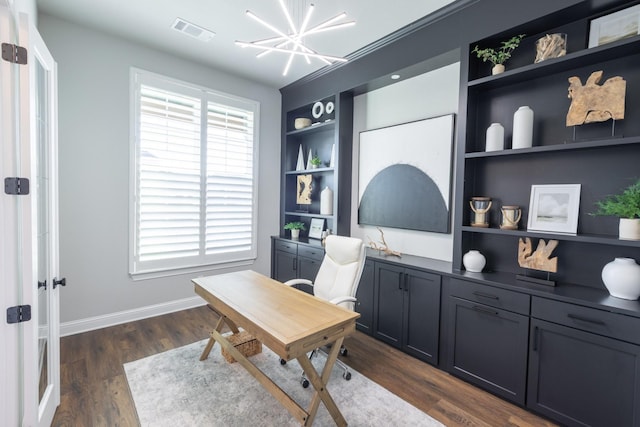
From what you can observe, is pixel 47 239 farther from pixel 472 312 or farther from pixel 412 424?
pixel 472 312

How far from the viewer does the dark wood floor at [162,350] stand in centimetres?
204

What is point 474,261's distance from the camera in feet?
8.28

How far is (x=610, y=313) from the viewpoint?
1783 mm

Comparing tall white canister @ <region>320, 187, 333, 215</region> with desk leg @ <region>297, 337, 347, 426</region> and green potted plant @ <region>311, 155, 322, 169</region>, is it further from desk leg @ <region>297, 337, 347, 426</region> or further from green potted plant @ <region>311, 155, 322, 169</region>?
desk leg @ <region>297, 337, 347, 426</region>

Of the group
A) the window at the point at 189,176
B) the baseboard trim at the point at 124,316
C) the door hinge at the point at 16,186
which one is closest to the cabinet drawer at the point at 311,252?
the window at the point at 189,176

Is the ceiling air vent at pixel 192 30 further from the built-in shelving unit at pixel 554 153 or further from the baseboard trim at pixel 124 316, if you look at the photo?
the baseboard trim at pixel 124 316

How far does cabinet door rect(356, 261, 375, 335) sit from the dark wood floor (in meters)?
0.12

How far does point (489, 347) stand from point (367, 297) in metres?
1.23

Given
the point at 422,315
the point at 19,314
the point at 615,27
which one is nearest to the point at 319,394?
the point at 422,315

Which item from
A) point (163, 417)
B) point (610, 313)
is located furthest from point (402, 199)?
point (163, 417)

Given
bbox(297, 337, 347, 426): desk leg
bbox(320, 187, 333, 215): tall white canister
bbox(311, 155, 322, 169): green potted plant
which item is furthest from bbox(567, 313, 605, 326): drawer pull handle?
bbox(311, 155, 322, 169): green potted plant

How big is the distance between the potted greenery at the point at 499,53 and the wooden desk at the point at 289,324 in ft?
7.56

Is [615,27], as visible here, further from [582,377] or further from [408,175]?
[582,377]

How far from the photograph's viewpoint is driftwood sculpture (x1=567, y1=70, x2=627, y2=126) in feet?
6.34
